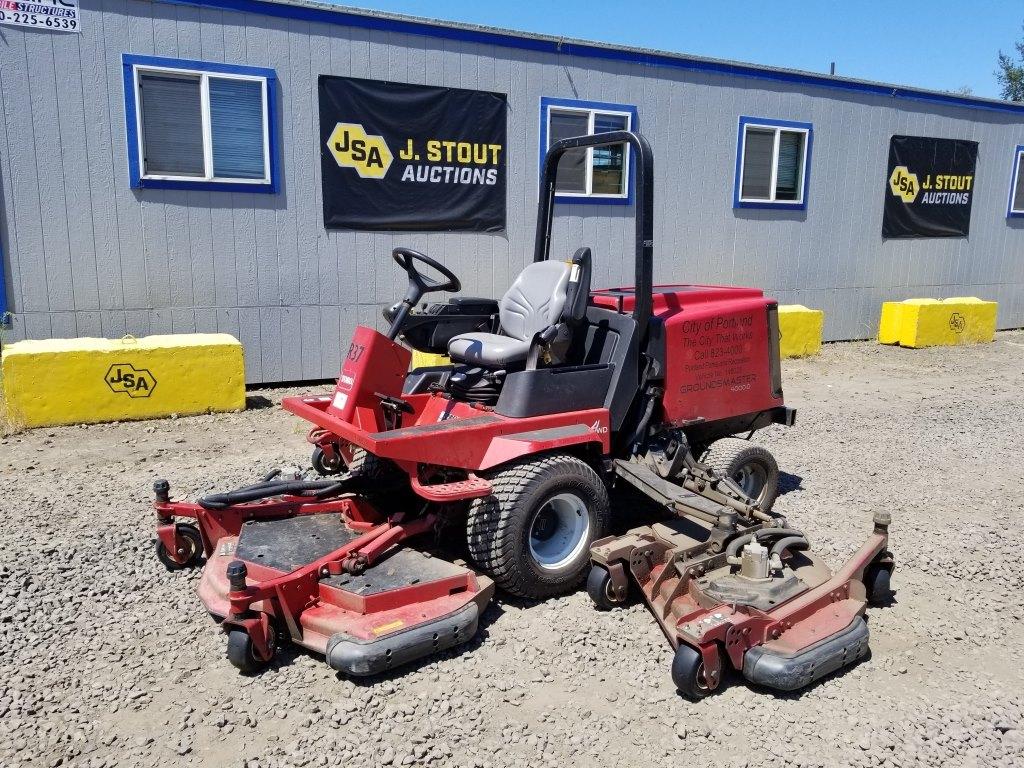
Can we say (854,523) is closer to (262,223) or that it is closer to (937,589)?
(937,589)

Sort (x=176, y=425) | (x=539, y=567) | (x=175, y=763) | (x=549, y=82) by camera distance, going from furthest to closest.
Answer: (x=549, y=82)
(x=176, y=425)
(x=539, y=567)
(x=175, y=763)

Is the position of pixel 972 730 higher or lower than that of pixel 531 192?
lower

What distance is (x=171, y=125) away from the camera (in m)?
7.67

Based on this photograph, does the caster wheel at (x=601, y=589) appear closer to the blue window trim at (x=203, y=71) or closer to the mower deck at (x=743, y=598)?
the mower deck at (x=743, y=598)

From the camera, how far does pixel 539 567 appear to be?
12.6ft

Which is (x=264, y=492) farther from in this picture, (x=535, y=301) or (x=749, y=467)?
(x=749, y=467)

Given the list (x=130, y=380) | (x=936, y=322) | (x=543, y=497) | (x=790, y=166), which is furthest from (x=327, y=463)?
(x=936, y=322)

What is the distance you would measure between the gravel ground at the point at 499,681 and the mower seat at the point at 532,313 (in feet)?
4.24

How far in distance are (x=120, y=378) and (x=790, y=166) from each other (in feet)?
29.7

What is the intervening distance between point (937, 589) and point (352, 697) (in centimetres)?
302

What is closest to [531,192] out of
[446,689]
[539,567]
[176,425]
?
[176,425]

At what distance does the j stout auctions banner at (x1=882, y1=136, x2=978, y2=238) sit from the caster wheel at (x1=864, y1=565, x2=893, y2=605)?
388 inches

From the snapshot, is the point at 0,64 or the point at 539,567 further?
the point at 0,64

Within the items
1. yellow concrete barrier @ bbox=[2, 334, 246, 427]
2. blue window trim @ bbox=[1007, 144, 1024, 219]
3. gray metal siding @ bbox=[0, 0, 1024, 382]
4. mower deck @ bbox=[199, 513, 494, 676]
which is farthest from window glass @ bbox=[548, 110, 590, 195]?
blue window trim @ bbox=[1007, 144, 1024, 219]
